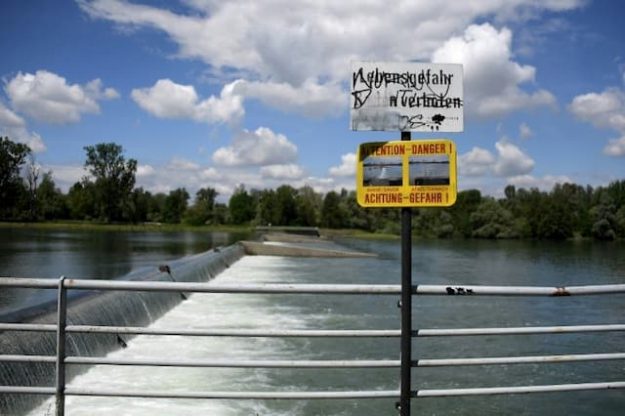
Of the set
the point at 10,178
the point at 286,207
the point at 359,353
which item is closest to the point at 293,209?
the point at 286,207

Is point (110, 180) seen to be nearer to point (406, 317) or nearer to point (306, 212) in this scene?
point (306, 212)

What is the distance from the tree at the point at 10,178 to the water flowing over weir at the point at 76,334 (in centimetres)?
A: 9035

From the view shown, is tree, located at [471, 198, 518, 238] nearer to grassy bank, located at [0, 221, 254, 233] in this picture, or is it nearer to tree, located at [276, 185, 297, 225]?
tree, located at [276, 185, 297, 225]

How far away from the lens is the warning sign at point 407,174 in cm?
410

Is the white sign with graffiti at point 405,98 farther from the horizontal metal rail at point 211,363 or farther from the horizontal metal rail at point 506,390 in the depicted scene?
the horizontal metal rail at point 506,390

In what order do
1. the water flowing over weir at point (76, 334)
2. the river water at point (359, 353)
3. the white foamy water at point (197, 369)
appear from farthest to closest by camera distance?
the river water at point (359, 353) < the white foamy water at point (197, 369) < the water flowing over weir at point (76, 334)

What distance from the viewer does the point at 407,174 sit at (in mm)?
4141

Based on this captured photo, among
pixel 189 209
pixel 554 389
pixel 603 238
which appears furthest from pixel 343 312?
pixel 189 209

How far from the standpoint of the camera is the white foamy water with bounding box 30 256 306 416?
Result: 8.19 meters

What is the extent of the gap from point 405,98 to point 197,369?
308 inches

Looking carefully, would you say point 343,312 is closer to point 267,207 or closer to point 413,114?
point 413,114

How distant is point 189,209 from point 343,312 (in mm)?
122690

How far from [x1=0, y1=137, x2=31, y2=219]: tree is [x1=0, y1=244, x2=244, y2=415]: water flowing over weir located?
90348mm

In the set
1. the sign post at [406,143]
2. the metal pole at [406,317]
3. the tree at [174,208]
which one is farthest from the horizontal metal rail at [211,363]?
the tree at [174,208]
